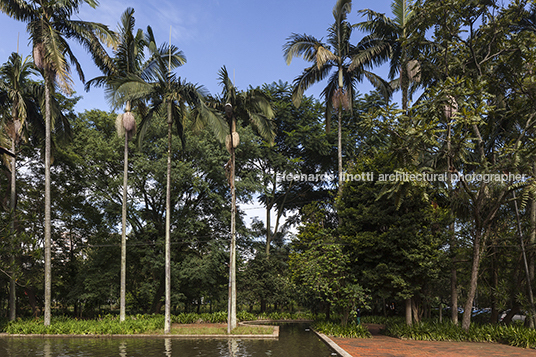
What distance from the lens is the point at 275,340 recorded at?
1850 cm

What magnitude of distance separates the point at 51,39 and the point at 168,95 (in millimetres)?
7237

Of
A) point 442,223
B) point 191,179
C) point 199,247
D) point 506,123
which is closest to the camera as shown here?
point 442,223

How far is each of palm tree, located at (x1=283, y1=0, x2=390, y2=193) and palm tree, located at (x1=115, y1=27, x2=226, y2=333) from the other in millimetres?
7369

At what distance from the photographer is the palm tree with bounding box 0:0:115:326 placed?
22.5 meters

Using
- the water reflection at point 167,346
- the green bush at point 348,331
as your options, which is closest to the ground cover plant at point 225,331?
the water reflection at point 167,346

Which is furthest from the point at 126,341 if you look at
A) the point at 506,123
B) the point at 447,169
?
the point at 506,123

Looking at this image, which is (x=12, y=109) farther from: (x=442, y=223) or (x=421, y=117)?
(x=442, y=223)

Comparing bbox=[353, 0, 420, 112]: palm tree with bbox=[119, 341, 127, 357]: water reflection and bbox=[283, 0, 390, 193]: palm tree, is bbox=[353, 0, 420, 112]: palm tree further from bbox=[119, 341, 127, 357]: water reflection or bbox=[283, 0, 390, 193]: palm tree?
bbox=[119, 341, 127, 357]: water reflection

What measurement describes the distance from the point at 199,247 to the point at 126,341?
1303 centimetres

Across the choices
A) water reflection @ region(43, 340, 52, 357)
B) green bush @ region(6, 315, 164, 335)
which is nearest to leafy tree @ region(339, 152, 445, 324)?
green bush @ region(6, 315, 164, 335)

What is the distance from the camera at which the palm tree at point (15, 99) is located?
24.0m

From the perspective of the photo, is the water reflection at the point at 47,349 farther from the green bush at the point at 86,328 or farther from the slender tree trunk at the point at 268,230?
the slender tree trunk at the point at 268,230

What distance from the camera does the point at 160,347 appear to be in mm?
15859

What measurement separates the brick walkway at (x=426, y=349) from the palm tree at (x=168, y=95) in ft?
36.3
